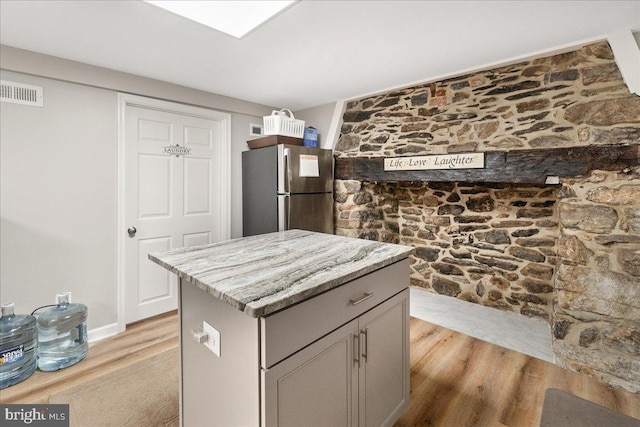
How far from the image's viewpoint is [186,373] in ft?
4.68

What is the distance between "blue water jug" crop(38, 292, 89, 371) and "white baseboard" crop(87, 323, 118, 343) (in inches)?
7.2

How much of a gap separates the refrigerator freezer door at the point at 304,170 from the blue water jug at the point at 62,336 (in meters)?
2.05

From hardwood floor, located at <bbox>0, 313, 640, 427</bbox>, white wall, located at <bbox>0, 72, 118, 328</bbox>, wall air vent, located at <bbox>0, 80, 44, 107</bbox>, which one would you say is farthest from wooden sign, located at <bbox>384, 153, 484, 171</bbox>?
wall air vent, located at <bbox>0, 80, 44, 107</bbox>

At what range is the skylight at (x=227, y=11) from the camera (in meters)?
1.72

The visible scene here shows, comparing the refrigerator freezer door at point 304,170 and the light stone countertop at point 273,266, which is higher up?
the refrigerator freezer door at point 304,170

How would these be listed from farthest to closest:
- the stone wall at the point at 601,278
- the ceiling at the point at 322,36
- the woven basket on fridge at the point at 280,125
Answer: the woven basket on fridge at the point at 280,125 → the stone wall at the point at 601,278 → the ceiling at the point at 322,36

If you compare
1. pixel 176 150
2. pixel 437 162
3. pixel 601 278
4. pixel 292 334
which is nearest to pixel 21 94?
pixel 176 150

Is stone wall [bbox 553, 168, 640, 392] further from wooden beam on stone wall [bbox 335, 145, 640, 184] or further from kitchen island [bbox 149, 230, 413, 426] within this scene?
kitchen island [bbox 149, 230, 413, 426]

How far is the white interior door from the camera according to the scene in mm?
2938

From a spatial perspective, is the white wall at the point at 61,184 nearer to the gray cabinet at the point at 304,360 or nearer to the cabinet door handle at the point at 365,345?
the gray cabinet at the point at 304,360

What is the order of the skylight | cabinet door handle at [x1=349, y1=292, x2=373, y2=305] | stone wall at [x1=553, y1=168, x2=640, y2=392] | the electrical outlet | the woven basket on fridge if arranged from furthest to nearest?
the woven basket on fridge → stone wall at [x1=553, y1=168, x2=640, y2=392] → the skylight → cabinet door handle at [x1=349, y1=292, x2=373, y2=305] → the electrical outlet

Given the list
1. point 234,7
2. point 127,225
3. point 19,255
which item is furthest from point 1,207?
point 234,7

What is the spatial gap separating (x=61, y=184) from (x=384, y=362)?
9.39 ft

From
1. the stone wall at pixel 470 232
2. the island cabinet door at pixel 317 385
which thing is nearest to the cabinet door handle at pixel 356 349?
the island cabinet door at pixel 317 385
